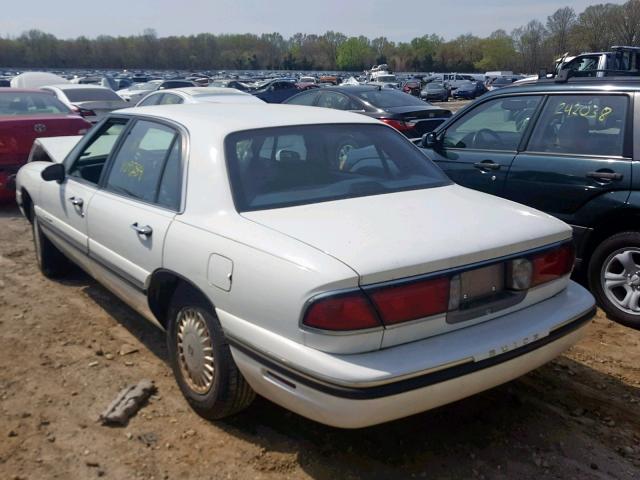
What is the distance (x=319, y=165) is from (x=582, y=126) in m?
2.39

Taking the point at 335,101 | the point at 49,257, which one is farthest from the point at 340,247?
the point at 335,101

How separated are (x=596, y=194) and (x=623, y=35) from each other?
6017 cm

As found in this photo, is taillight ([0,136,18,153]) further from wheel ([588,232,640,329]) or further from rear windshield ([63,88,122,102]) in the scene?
wheel ([588,232,640,329])

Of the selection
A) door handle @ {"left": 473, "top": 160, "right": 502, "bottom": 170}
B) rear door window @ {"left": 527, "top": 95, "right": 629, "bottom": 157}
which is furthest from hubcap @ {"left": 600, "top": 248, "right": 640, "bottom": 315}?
door handle @ {"left": 473, "top": 160, "right": 502, "bottom": 170}

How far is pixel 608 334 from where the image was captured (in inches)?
167

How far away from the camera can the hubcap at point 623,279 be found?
430 cm

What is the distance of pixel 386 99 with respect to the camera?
432 inches

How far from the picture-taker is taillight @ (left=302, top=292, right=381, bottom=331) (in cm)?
234

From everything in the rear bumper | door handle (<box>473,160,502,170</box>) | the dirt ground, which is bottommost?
the dirt ground

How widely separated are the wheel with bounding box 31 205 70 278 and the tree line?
60.6 meters

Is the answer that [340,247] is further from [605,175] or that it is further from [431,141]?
[431,141]

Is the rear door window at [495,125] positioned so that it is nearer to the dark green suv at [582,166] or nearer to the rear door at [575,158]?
the dark green suv at [582,166]

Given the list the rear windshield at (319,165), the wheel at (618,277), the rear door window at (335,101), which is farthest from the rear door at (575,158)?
the rear door window at (335,101)

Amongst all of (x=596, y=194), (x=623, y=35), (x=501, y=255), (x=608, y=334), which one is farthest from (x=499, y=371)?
(x=623, y=35)
